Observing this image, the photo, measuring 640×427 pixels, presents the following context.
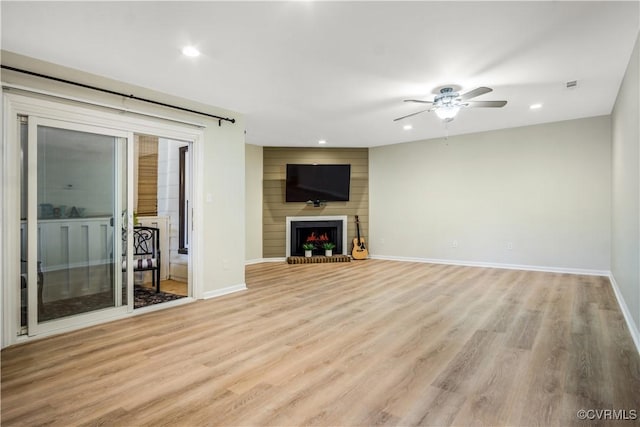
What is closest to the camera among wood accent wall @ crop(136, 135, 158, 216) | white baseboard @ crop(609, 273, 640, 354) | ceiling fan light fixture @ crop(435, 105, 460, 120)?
white baseboard @ crop(609, 273, 640, 354)

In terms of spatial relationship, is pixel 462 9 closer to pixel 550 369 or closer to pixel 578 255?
pixel 550 369

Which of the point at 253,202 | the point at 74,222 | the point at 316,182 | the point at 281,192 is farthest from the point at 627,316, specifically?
the point at 253,202

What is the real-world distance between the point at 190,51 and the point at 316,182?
4792mm

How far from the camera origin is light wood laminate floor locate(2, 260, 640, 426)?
1958 millimetres

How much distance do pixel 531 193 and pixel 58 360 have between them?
693 cm

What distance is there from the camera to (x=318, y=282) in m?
5.42

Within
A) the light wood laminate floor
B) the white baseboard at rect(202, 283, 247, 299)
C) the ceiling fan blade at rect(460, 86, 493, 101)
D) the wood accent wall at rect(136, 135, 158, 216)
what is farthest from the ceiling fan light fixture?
the wood accent wall at rect(136, 135, 158, 216)

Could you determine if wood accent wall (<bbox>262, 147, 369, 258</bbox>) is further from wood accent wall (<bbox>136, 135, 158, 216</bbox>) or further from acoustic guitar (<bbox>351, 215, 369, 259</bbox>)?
wood accent wall (<bbox>136, 135, 158, 216</bbox>)

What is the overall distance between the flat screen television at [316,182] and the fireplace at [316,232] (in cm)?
47

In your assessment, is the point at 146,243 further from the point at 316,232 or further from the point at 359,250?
the point at 359,250

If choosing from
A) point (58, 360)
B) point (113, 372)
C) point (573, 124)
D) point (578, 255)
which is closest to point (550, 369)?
point (113, 372)

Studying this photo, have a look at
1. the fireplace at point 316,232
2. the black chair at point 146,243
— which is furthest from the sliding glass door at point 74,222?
the fireplace at point 316,232

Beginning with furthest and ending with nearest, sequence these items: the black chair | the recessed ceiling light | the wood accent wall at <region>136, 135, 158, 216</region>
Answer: the wood accent wall at <region>136, 135, 158, 216</region> < the black chair < the recessed ceiling light

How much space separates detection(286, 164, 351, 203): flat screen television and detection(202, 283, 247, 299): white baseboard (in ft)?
10.1
